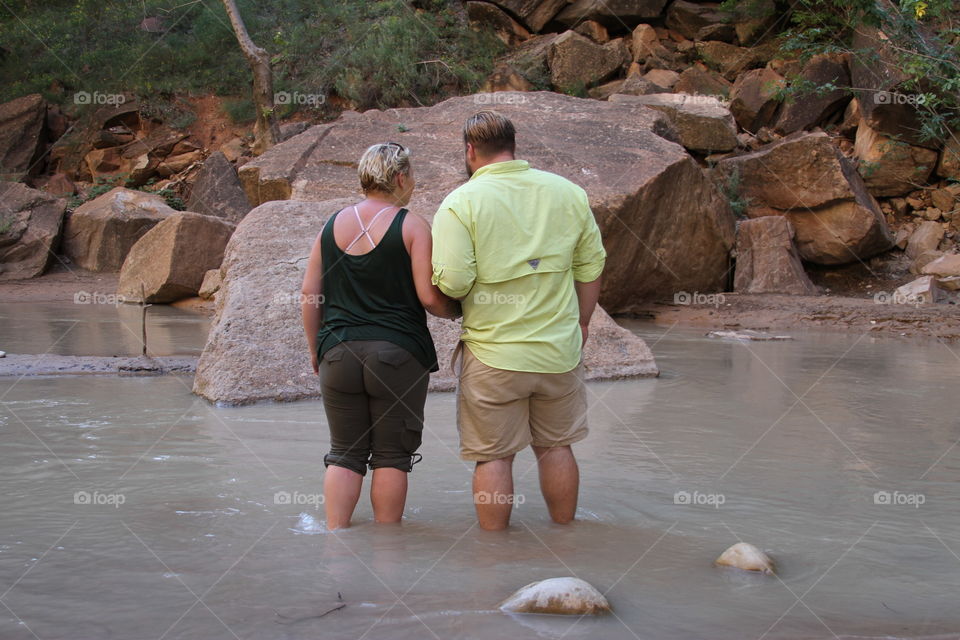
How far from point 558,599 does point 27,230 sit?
13.5 meters

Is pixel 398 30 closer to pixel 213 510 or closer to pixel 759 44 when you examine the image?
pixel 759 44

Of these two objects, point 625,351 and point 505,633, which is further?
point 625,351

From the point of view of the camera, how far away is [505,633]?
2.10 metres

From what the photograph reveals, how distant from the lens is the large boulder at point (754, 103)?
16328 millimetres

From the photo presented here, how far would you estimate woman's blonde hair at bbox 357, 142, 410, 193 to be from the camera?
9.39ft

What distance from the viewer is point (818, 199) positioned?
1221 centimetres

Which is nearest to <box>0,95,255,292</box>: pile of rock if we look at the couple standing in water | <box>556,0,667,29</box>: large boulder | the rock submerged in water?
the rock submerged in water

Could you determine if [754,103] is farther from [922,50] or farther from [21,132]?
[21,132]

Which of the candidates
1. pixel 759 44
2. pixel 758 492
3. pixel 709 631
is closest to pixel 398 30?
pixel 759 44

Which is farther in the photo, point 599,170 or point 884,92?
point 884,92

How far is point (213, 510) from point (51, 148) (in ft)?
63.6

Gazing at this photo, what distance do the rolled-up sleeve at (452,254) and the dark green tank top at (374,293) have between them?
126 millimetres

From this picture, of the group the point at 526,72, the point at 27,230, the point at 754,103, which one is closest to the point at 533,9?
the point at 526,72

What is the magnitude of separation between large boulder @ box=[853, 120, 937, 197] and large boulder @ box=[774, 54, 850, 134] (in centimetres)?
155
